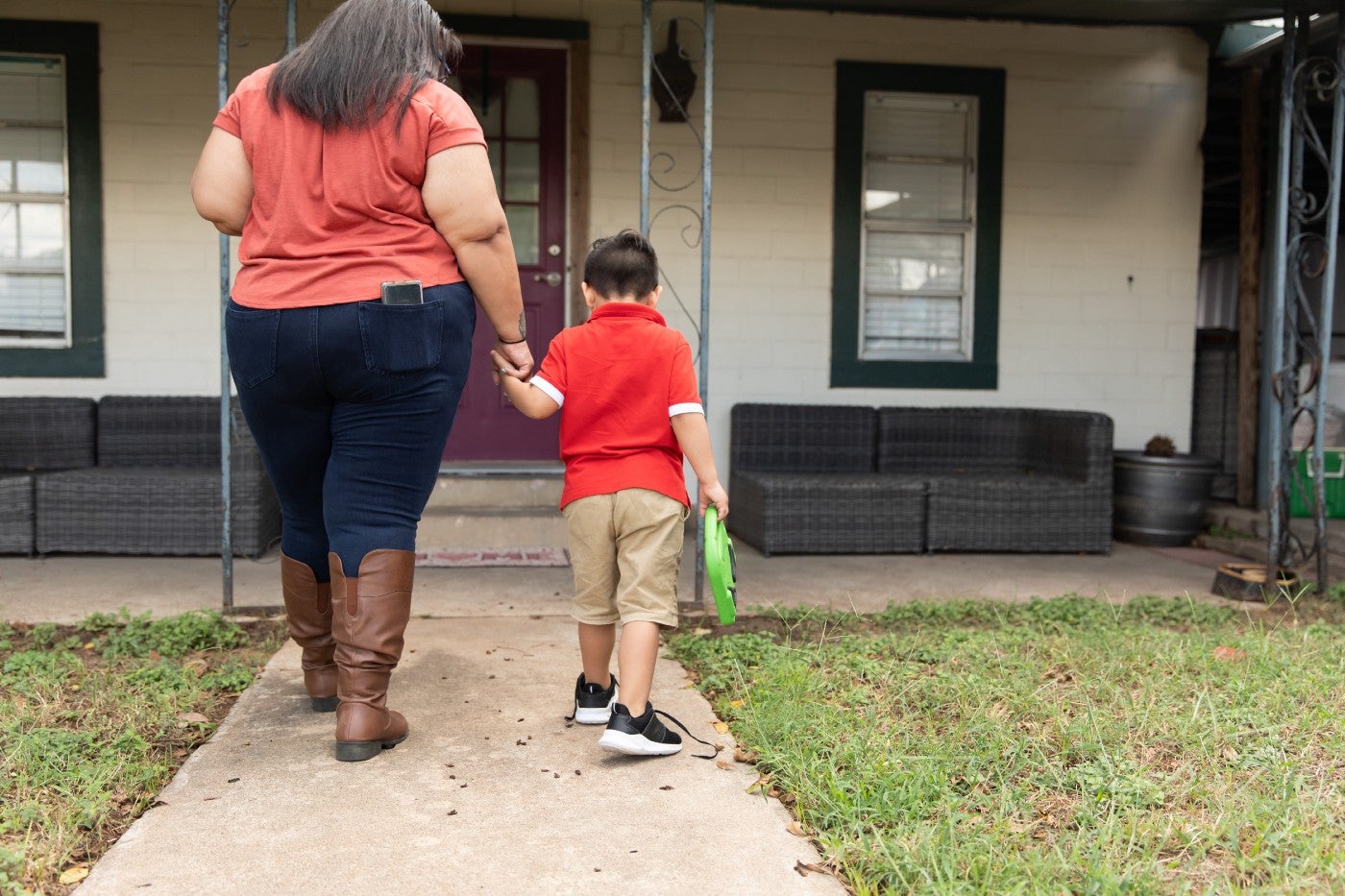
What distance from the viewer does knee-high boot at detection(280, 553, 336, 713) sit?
8.94 feet

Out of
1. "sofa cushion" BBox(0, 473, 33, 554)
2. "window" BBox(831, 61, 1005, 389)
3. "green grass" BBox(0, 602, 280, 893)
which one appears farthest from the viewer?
"window" BBox(831, 61, 1005, 389)

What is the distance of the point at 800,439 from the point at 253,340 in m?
4.15

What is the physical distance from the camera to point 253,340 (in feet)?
7.76

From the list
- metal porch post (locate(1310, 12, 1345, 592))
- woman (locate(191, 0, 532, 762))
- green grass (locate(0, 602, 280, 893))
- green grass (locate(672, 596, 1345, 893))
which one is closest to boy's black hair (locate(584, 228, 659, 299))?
woman (locate(191, 0, 532, 762))

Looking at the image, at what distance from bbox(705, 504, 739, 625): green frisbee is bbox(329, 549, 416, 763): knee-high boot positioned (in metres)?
0.69

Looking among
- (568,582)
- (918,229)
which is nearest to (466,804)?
(568,582)

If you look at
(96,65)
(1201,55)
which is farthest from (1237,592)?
(96,65)

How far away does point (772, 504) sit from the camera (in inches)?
216

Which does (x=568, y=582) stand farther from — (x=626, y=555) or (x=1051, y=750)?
(x=1051, y=750)

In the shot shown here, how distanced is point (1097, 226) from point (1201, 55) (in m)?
1.22

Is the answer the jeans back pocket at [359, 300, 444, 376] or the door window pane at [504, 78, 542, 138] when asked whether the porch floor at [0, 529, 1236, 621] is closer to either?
the jeans back pocket at [359, 300, 444, 376]

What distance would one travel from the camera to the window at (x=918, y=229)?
6.46m

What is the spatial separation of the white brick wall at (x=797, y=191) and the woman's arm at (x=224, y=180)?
3.82 metres

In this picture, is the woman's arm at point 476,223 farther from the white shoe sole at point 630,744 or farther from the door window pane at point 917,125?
the door window pane at point 917,125
